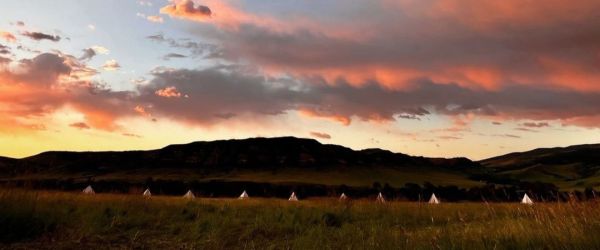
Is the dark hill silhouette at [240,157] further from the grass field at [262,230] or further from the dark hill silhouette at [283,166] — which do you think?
the grass field at [262,230]

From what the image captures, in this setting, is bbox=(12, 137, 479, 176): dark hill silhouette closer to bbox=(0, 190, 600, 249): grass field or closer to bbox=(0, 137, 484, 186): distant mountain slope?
bbox=(0, 137, 484, 186): distant mountain slope

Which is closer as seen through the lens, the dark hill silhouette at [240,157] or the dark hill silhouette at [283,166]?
the dark hill silhouette at [283,166]

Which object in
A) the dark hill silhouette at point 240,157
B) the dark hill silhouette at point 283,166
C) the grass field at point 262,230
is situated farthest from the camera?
the dark hill silhouette at point 240,157

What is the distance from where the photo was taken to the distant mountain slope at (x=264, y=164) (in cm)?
13038

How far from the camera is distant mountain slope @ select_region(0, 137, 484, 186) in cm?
13038

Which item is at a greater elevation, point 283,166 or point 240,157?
point 240,157

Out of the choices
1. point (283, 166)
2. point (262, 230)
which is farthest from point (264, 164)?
point (262, 230)

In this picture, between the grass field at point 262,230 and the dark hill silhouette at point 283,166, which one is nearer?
the grass field at point 262,230

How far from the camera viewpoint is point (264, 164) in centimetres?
15350

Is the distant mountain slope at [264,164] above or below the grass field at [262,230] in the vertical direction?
above

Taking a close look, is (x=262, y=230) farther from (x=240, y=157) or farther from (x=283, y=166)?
(x=240, y=157)

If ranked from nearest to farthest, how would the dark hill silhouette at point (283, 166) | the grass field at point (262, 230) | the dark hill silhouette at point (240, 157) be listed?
the grass field at point (262, 230), the dark hill silhouette at point (283, 166), the dark hill silhouette at point (240, 157)

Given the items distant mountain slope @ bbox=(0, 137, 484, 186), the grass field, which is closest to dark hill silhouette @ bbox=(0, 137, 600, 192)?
distant mountain slope @ bbox=(0, 137, 484, 186)

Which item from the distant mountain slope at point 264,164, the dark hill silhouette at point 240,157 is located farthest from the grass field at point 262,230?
the dark hill silhouette at point 240,157
